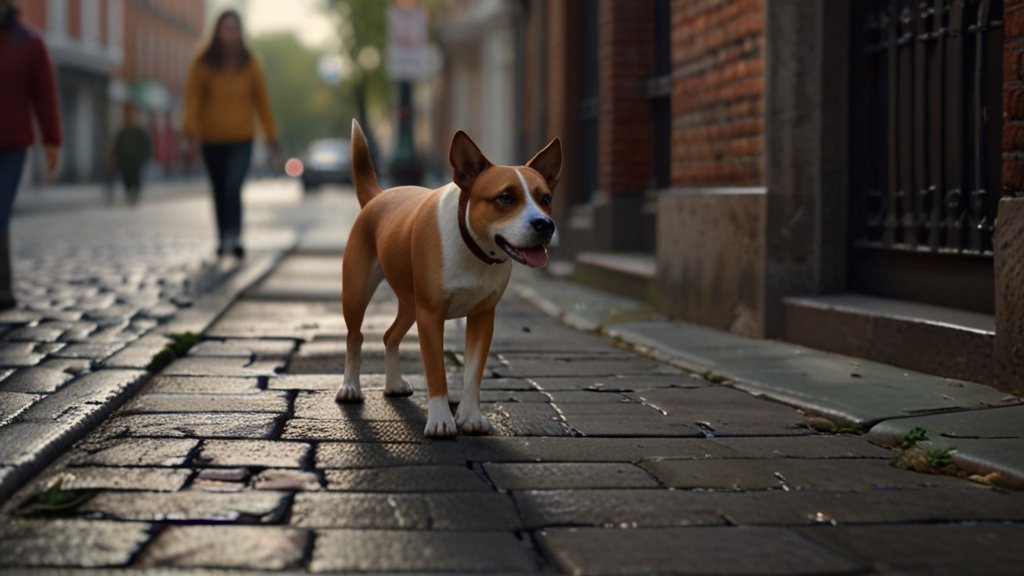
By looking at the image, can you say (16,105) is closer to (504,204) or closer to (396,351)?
(396,351)

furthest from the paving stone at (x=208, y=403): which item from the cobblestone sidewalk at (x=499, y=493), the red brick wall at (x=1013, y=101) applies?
the red brick wall at (x=1013, y=101)

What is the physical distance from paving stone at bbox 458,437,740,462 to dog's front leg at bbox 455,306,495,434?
59 mm

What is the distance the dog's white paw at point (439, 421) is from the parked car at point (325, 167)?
117 ft

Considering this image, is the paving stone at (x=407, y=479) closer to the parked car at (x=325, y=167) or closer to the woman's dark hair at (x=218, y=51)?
the woman's dark hair at (x=218, y=51)

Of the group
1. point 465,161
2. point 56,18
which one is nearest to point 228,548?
point 465,161

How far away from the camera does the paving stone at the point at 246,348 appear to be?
663 centimetres

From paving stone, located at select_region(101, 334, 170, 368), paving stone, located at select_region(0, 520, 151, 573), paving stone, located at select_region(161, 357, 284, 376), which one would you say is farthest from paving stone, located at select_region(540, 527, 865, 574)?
paving stone, located at select_region(101, 334, 170, 368)

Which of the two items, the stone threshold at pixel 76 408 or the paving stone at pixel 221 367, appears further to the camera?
the paving stone at pixel 221 367

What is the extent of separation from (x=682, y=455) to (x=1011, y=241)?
6.15 feet

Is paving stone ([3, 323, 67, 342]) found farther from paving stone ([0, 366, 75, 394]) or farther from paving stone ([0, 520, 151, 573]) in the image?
paving stone ([0, 520, 151, 573])

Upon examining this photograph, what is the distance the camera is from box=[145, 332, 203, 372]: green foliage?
20.0 feet

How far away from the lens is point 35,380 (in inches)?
215

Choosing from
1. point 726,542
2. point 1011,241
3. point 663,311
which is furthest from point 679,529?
point 663,311

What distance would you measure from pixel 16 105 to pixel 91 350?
245 centimetres
